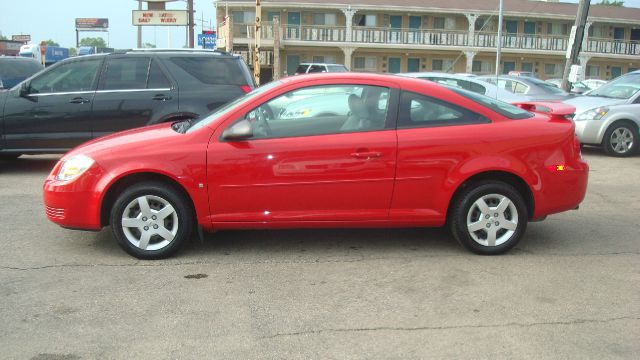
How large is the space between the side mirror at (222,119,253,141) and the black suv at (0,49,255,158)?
3.73 metres

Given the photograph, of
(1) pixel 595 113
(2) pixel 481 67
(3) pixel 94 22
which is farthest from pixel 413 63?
(3) pixel 94 22

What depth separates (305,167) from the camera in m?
4.91

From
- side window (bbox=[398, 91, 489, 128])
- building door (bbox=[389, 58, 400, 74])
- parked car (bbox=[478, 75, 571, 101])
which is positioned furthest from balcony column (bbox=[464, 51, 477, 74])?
side window (bbox=[398, 91, 489, 128])

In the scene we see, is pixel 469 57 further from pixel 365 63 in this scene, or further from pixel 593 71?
pixel 593 71

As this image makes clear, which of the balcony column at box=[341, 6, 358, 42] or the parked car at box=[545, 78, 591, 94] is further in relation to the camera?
the balcony column at box=[341, 6, 358, 42]

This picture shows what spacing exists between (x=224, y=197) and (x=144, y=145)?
0.79 meters

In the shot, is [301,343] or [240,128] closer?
[301,343]

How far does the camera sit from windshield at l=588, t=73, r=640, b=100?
1160 cm

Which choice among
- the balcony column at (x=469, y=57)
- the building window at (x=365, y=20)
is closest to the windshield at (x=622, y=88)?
the balcony column at (x=469, y=57)

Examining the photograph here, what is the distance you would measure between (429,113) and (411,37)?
36497mm

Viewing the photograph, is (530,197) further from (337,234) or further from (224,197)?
(224,197)

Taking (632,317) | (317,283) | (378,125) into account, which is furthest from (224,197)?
(632,317)

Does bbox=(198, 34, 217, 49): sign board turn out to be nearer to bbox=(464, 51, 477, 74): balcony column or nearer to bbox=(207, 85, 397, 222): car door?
bbox=(464, 51, 477, 74): balcony column

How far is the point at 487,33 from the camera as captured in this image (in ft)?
134
